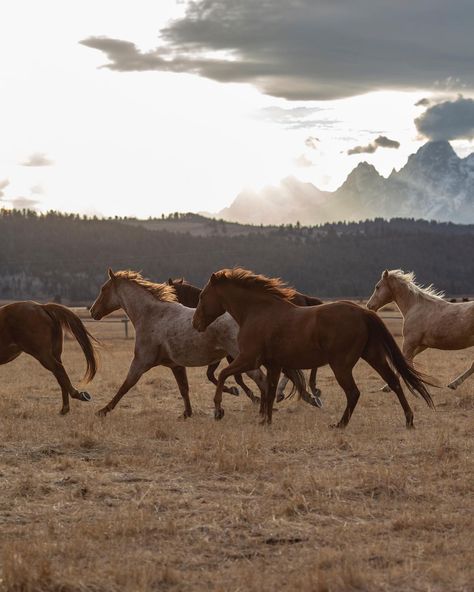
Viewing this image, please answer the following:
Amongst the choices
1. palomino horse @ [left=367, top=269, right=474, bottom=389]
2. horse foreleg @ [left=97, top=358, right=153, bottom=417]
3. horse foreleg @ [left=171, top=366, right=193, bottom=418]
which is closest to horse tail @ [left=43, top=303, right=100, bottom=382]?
horse foreleg @ [left=97, top=358, right=153, bottom=417]

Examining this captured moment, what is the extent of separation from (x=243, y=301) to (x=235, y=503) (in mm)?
4811

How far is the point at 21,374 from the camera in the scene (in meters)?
20.8

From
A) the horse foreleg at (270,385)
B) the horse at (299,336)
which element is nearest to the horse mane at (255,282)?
the horse at (299,336)

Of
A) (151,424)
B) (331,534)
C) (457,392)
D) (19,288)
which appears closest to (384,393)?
(457,392)

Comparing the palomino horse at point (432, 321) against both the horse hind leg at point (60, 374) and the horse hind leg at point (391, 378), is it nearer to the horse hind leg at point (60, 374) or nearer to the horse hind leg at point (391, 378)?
the horse hind leg at point (391, 378)

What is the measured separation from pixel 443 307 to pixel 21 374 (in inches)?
413

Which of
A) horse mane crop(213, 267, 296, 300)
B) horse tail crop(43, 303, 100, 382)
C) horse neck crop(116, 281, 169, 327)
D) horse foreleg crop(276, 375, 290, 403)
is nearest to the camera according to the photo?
horse mane crop(213, 267, 296, 300)

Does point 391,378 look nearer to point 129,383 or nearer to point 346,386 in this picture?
point 346,386

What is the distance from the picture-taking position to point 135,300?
13.1 meters

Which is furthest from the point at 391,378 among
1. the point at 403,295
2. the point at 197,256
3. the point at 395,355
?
the point at 197,256

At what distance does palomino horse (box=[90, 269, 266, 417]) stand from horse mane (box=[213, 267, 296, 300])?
78 cm

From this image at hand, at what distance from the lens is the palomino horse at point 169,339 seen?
40.2 feet

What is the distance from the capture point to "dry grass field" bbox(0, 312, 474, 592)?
530 centimetres

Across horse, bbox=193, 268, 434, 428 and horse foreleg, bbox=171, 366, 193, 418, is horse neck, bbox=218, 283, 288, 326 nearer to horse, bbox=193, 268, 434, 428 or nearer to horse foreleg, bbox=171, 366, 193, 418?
horse, bbox=193, 268, 434, 428
